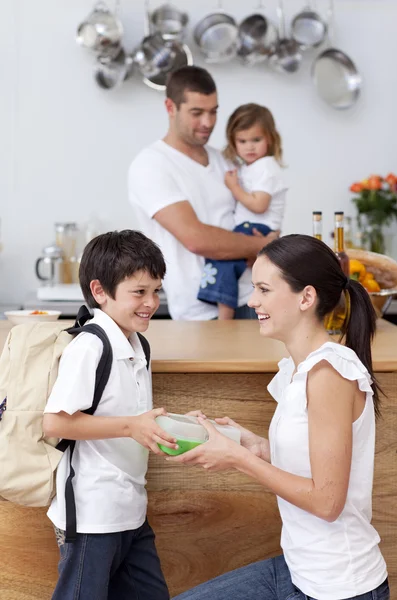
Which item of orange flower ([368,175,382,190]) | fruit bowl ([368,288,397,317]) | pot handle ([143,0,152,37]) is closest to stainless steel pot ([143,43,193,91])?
pot handle ([143,0,152,37])

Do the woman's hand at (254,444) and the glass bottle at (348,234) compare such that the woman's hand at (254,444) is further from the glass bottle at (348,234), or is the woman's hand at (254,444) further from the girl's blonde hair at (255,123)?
the glass bottle at (348,234)

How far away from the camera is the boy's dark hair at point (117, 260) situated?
1.45 metres

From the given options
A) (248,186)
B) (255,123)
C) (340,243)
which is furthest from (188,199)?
(340,243)

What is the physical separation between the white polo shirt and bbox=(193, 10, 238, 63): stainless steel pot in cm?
237

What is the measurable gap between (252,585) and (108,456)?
1.07 feet

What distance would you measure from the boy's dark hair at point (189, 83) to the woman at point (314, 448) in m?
1.21

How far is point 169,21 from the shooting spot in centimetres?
355

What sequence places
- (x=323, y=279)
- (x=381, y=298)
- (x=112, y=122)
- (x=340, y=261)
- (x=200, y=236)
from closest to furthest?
(x=323, y=279) → (x=340, y=261) → (x=381, y=298) → (x=200, y=236) → (x=112, y=122)

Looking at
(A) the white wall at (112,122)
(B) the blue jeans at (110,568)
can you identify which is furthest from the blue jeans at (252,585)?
(A) the white wall at (112,122)

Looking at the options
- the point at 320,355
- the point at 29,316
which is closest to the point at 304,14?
the point at 29,316

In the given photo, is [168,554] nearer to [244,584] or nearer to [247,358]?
[244,584]

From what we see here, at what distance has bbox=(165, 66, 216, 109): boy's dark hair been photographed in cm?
247

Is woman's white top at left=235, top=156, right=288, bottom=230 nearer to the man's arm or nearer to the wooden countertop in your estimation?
the man's arm

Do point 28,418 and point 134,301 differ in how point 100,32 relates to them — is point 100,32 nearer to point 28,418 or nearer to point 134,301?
point 134,301
